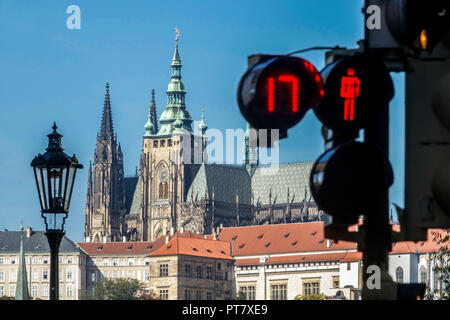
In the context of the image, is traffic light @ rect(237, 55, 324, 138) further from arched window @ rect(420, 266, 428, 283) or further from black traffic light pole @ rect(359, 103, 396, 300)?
arched window @ rect(420, 266, 428, 283)

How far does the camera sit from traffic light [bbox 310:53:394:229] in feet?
19.8

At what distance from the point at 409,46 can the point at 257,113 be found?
28.8 inches

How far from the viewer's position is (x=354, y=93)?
245 inches

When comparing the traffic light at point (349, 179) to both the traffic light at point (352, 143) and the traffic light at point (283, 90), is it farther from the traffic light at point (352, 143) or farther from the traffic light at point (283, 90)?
the traffic light at point (283, 90)

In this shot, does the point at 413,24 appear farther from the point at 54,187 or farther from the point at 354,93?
the point at 54,187

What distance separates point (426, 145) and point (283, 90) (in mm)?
686

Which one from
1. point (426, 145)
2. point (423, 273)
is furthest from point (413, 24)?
point (423, 273)

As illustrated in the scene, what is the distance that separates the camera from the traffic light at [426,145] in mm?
5984

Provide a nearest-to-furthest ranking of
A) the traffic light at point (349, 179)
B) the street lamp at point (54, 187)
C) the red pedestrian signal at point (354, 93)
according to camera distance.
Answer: the traffic light at point (349, 179)
the red pedestrian signal at point (354, 93)
the street lamp at point (54, 187)

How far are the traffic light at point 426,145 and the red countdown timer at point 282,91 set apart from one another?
0.43 m

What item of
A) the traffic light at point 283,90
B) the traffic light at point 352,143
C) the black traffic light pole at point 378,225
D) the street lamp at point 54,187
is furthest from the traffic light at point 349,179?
the street lamp at point 54,187

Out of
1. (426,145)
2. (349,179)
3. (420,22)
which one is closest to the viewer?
(420,22)

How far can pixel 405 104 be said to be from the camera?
246 inches
